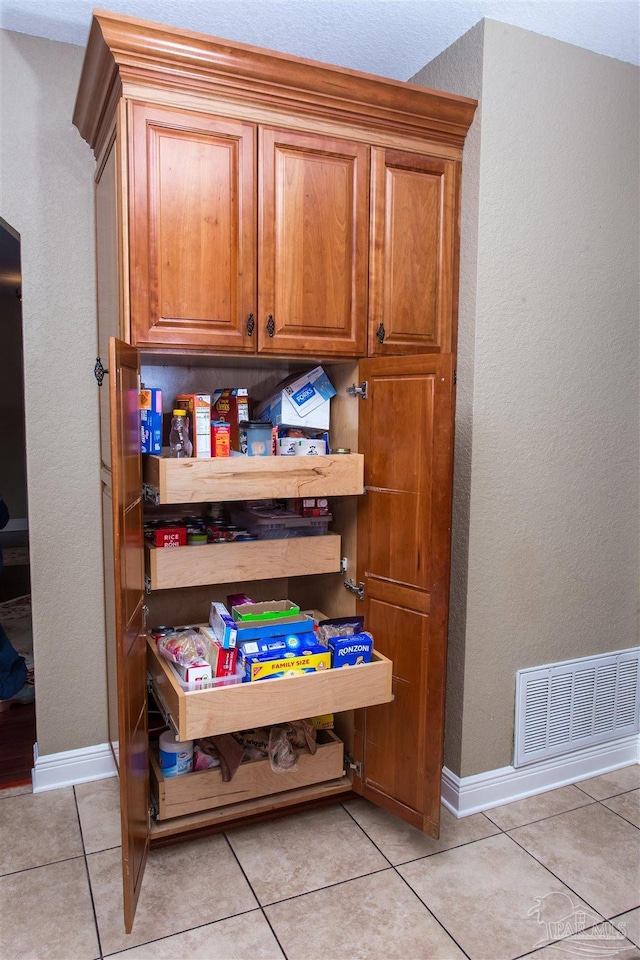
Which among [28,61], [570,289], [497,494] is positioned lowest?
[497,494]

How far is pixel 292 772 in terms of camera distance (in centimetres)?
216

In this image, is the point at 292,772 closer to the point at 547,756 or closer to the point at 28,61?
the point at 547,756

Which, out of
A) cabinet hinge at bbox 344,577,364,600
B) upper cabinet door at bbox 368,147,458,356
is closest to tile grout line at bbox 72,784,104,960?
cabinet hinge at bbox 344,577,364,600

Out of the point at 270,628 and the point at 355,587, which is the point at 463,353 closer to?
the point at 355,587

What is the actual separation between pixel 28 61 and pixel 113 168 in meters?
0.66

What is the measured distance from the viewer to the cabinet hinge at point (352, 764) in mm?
2236

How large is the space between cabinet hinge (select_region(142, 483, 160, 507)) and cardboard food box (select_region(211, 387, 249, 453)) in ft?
1.06

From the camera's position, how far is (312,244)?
2021 millimetres

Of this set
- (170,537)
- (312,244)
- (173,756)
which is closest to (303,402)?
(312,244)

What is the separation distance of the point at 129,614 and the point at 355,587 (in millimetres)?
812

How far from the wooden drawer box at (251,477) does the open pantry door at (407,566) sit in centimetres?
13

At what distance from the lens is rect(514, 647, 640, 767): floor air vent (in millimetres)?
2391

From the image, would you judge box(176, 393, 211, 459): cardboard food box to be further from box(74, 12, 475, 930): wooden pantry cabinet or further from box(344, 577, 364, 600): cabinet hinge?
box(344, 577, 364, 600): cabinet hinge

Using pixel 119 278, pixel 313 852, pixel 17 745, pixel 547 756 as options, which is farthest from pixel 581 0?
pixel 17 745
